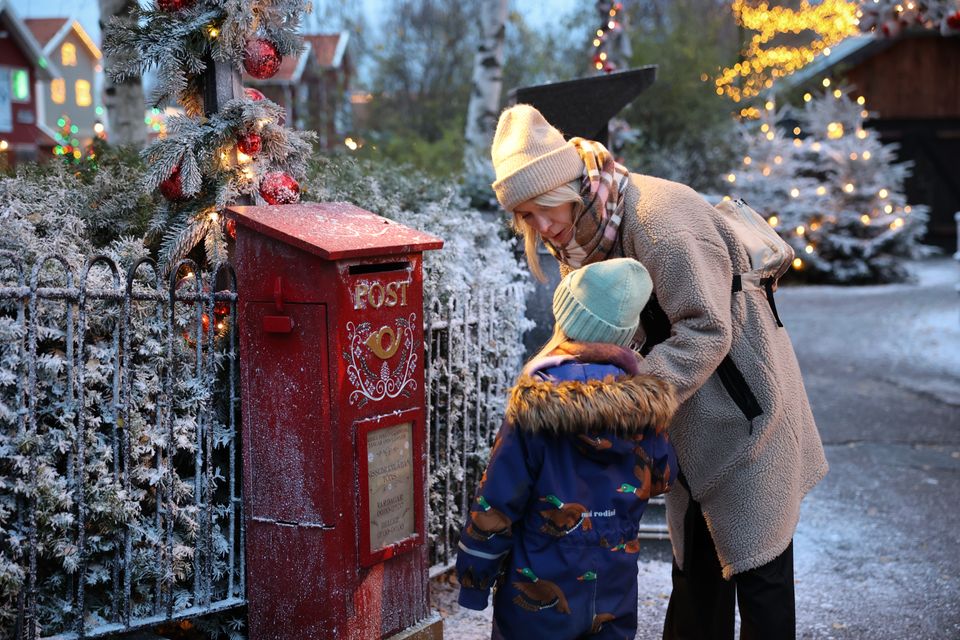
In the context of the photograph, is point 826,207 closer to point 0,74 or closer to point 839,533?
point 839,533

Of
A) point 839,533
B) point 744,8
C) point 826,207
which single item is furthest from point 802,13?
point 839,533

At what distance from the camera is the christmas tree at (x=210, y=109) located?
393cm

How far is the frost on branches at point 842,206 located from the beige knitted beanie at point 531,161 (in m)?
13.3

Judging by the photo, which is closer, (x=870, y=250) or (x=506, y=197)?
(x=506, y=197)

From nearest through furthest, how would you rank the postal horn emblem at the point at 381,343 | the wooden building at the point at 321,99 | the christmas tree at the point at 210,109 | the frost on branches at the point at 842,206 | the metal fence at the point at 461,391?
the postal horn emblem at the point at 381,343 → the christmas tree at the point at 210,109 → the metal fence at the point at 461,391 → the frost on branches at the point at 842,206 → the wooden building at the point at 321,99

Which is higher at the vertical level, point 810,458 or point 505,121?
point 505,121

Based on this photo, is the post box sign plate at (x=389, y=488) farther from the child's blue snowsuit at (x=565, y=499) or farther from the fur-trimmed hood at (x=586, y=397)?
the fur-trimmed hood at (x=586, y=397)

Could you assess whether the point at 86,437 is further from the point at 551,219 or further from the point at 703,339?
the point at 703,339

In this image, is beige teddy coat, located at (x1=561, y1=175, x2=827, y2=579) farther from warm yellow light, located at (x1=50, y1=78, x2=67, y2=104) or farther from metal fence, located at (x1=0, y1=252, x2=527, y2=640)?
warm yellow light, located at (x1=50, y1=78, x2=67, y2=104)

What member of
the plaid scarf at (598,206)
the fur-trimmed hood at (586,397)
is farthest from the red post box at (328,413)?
the fur-trimmed hood at (586,397)

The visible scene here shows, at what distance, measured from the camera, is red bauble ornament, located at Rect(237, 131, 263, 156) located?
407cm

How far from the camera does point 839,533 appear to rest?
5.32 metres

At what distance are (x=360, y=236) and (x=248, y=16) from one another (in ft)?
4.16

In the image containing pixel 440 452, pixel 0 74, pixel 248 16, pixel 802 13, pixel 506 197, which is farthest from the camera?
pixel 0 74
